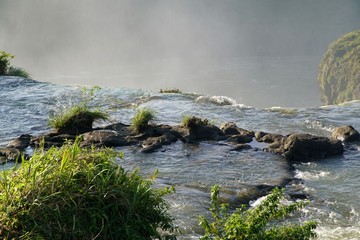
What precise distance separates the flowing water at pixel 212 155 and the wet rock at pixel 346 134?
587 mm

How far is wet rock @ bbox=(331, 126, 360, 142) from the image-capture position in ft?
59.7

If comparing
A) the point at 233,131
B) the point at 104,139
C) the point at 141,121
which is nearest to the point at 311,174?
the point at 233,131

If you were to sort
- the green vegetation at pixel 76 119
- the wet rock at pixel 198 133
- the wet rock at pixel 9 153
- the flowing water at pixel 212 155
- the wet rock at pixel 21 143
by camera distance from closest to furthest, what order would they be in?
the flowing water at pixel 212 155, the wet rock at pixel 9 153, the wet rock at pixel 21 143, the wet rock at pixel 198 133, the green vegetation at pixel 76 119

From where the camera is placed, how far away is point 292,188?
13.3m

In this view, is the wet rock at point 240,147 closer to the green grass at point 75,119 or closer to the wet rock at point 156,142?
the wet rock at point 156,142

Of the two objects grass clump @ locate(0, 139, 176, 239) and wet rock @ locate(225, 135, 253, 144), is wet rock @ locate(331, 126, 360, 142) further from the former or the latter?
grass clump @ locate(0, 139, 176, 239)

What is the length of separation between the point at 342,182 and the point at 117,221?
30.7ft

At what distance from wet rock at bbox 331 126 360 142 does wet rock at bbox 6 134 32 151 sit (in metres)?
12.3

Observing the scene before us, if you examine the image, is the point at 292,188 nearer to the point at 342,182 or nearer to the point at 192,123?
the point at 342,182

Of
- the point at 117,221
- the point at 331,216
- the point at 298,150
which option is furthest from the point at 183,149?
the point at 117,221

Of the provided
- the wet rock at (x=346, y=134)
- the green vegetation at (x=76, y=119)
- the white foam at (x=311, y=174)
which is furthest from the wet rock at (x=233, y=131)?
the green vegetation at (x=76, y=119)

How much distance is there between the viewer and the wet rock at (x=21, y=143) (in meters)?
16.8

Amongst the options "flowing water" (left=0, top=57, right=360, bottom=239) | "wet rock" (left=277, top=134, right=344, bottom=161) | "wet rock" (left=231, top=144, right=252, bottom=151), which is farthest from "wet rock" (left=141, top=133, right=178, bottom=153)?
"wet rock" (left=277, top=134, right=344, bottom=161)

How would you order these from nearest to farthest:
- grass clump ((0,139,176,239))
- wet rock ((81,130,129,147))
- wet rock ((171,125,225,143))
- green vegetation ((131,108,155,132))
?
grass clump ((0,139,176,239))
wet rock ((81,130,129,147))
wet rock ((171,125,225,143))
green vegetation ((131,108,155,132))
